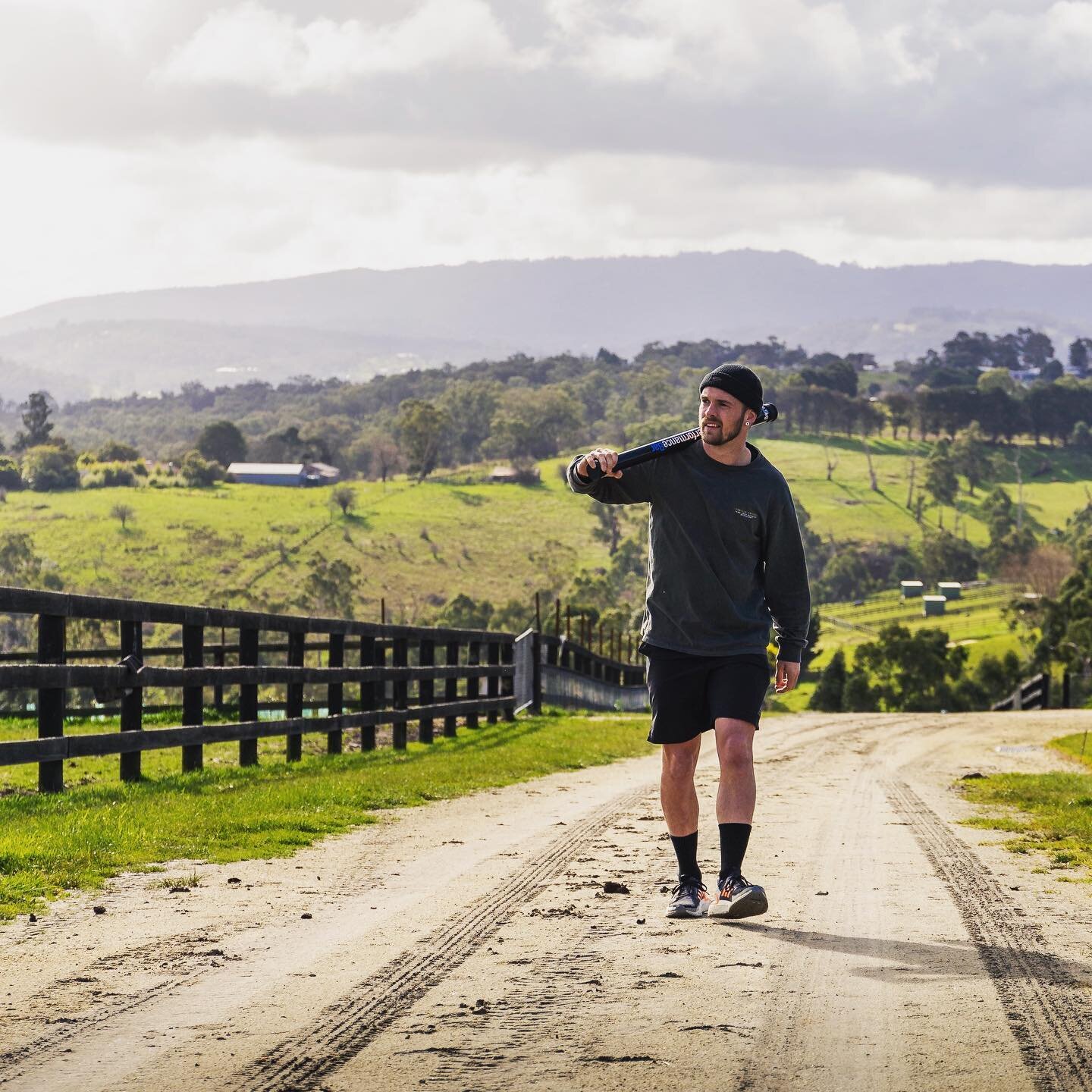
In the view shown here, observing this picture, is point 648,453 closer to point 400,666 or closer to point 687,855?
point 687,855

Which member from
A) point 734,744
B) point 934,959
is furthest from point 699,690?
point 934,959

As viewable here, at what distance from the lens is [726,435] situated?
21.5 ft

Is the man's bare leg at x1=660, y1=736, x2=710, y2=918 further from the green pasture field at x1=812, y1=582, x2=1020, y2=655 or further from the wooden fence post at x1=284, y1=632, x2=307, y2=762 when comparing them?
the green pasture field at x1=812, y1=582, x2=1020, y2=655

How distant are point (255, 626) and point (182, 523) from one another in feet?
513

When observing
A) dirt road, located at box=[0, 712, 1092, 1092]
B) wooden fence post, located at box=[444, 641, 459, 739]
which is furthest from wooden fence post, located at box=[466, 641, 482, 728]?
dirt road, located at box=[0, 712, 1092, 1092]

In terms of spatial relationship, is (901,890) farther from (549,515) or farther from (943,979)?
(549,515)

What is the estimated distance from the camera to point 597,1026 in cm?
468

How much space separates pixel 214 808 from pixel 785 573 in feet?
15.9

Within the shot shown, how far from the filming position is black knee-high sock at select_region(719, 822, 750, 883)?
257 inches

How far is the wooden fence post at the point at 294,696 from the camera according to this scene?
43.6 ft

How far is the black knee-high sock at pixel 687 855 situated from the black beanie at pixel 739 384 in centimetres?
184

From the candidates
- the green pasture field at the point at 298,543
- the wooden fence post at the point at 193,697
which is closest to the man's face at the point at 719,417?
the wooden fence post at the point at 193,697

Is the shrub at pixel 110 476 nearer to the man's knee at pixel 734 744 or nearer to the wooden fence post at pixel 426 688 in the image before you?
the wooden fence post at pixel 426 688

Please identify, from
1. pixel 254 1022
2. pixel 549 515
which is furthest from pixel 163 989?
pixel 549 515
